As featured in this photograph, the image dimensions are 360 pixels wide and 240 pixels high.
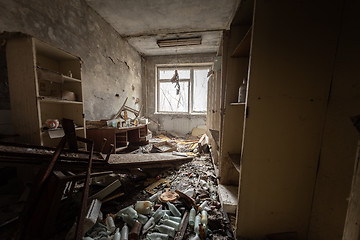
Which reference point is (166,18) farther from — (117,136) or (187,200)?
(187,200)

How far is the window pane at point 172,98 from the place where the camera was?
5.62 metres

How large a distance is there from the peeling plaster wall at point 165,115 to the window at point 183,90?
25cm

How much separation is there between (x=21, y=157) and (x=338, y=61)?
2.34 meters

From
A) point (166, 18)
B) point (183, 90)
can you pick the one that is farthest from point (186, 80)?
point (166, 18)

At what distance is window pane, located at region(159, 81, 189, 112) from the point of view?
5.62 m

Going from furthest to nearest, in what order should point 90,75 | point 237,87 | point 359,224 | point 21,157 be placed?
1. point 90,75
2. point 237,87
3. point 21,157
4. point 359,224

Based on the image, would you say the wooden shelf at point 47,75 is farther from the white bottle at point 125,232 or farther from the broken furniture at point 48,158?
the white bottle at point 125,232

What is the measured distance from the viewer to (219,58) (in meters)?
2.16

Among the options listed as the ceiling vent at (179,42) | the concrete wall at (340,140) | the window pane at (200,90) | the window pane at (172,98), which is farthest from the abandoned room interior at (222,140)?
the window pane at (172,98)

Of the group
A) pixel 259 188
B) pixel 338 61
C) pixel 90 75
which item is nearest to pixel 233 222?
pixel 259 188

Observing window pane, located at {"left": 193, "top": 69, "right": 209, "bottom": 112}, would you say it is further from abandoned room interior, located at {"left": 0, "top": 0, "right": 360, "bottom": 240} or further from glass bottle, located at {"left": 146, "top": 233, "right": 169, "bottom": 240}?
glass bottle, located at {"left": 146, "top": 233, "right": 169, "bottom": 240}

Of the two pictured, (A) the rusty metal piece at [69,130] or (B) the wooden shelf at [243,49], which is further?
(B) the wooden shelf at [243,49]

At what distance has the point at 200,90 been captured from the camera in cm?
554

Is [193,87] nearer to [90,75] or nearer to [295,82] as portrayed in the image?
[90,75]
